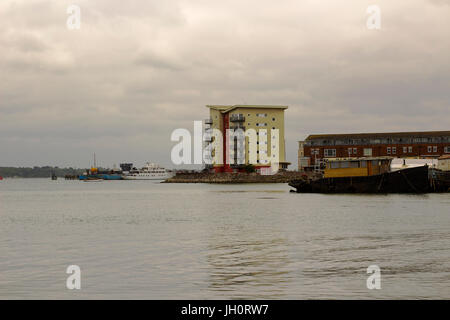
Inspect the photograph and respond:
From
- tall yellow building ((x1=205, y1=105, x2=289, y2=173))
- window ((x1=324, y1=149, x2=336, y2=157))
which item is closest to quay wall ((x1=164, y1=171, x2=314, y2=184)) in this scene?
tall yellow building ((x1=205, y1=105, x2=289, y2=173))

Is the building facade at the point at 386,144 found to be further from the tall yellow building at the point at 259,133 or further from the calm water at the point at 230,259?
the calm water at the point at 230,259

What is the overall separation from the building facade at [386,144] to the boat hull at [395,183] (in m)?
54.7

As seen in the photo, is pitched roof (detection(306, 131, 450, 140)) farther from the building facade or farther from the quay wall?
the quay wall

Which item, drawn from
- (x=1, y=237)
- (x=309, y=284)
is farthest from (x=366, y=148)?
(x=309, y=284)

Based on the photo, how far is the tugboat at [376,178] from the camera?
7012 cm

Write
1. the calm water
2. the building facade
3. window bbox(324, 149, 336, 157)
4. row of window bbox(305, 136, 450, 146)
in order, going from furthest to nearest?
window bbox(324, 149, 336, 157) < row of window bbox(305, 136, 450, 146) < the building facade < the calm water

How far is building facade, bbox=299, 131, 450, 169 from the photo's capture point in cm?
12700

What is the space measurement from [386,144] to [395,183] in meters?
61.0

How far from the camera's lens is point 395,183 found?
69.9m

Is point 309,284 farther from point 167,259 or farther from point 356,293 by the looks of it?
point 167,259

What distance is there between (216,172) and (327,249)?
443 feet

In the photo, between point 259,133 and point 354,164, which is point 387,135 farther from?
point 354,164

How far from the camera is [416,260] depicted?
1898 cm
